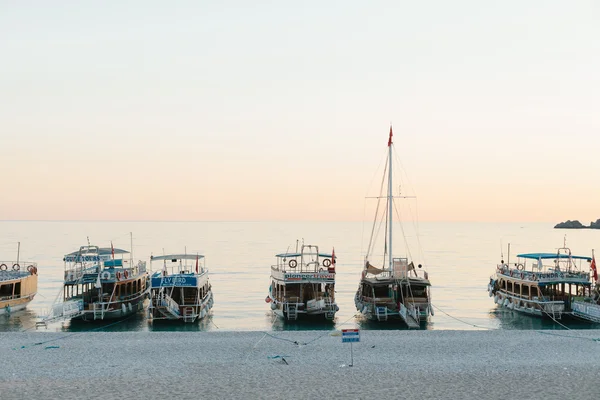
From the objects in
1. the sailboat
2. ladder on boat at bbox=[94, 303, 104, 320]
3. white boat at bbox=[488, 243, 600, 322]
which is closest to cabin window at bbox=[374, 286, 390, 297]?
the sailboat

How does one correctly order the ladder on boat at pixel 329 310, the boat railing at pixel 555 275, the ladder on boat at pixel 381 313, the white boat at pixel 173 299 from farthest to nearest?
the boat railing at pixel 555 275 → the ladder on boat at pixel 381 313 → the ladder on boat at pixel 329 310 → the white boat at pixel 173 299

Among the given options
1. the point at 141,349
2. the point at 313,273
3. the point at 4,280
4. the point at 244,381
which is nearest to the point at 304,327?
the point at 313,273

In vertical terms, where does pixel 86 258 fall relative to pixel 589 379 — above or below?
above

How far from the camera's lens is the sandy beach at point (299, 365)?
21.8 metres

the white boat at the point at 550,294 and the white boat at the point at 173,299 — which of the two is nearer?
the white boat at the point at 173,299

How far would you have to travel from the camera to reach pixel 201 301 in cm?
4334

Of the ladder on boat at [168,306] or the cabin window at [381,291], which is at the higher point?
the cabin window at [381,291]

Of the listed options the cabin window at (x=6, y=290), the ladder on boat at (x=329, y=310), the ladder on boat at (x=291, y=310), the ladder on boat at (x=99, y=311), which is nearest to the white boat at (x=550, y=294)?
the ladder on boat at (x=329, y=310)

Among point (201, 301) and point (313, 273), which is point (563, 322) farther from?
point (201, 301)

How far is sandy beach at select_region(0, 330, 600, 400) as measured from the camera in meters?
21.8

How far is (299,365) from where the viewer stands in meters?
25.5

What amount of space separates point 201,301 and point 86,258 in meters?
10.7

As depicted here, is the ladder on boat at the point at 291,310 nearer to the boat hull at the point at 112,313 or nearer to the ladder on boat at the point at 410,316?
the ladder on boat at the point at 410,316

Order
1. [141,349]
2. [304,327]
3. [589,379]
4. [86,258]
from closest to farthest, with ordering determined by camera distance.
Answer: [589,379], [141,349], [304,327], [86,258]
